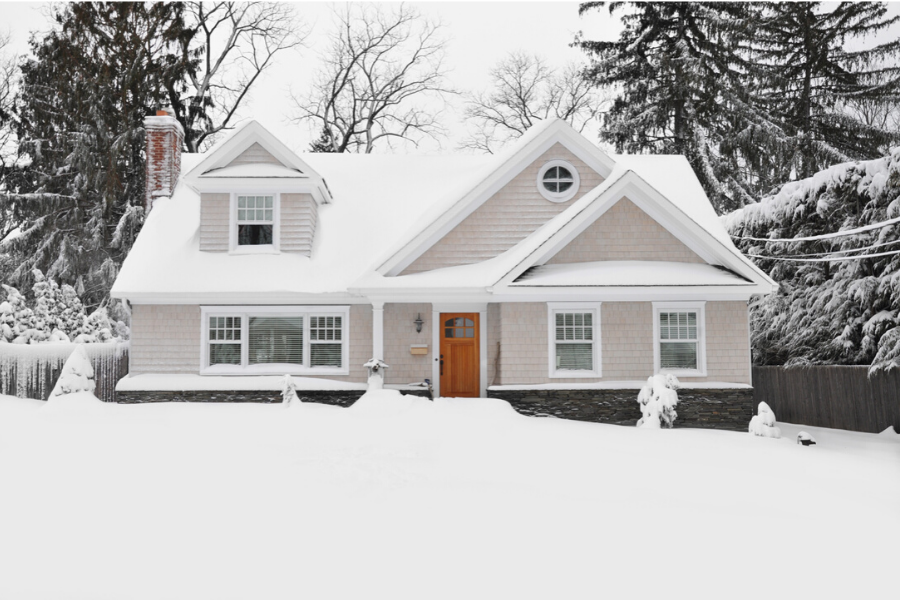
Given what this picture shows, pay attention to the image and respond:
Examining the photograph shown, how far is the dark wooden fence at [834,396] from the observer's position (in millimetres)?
13516

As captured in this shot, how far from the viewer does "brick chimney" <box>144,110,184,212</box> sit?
54.7 feet

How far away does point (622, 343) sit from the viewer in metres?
13.8

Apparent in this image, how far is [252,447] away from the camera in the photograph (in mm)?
9148

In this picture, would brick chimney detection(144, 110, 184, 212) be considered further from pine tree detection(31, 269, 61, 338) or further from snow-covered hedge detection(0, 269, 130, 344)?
pine tree detection(31, 269, 61, 338)

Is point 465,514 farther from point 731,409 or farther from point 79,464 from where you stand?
point 731,409

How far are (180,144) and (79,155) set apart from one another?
30.2 ft

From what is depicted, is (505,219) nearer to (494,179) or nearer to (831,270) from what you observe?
(494,179)

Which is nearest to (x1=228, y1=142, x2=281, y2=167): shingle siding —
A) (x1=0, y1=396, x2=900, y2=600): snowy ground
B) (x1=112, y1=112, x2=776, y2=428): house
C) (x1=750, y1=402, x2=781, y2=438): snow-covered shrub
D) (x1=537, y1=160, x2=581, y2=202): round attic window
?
(x1=112, y1=112, x2=776, y2=428): house

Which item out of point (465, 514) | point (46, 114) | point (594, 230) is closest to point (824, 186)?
point (594, 230)

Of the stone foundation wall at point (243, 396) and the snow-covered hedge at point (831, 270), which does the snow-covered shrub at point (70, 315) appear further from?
the snow-covered hedge at point (831, 270)

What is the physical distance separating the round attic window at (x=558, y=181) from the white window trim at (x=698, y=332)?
3.21 metres

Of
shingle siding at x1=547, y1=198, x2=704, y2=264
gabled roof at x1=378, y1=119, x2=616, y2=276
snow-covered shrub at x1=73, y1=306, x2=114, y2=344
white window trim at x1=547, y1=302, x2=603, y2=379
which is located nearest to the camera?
white window trim at x1=547, y1=302, x2=603, y2=379

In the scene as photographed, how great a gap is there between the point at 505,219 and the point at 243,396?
687 cm

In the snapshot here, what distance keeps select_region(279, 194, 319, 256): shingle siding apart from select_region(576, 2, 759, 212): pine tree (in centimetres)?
1461
